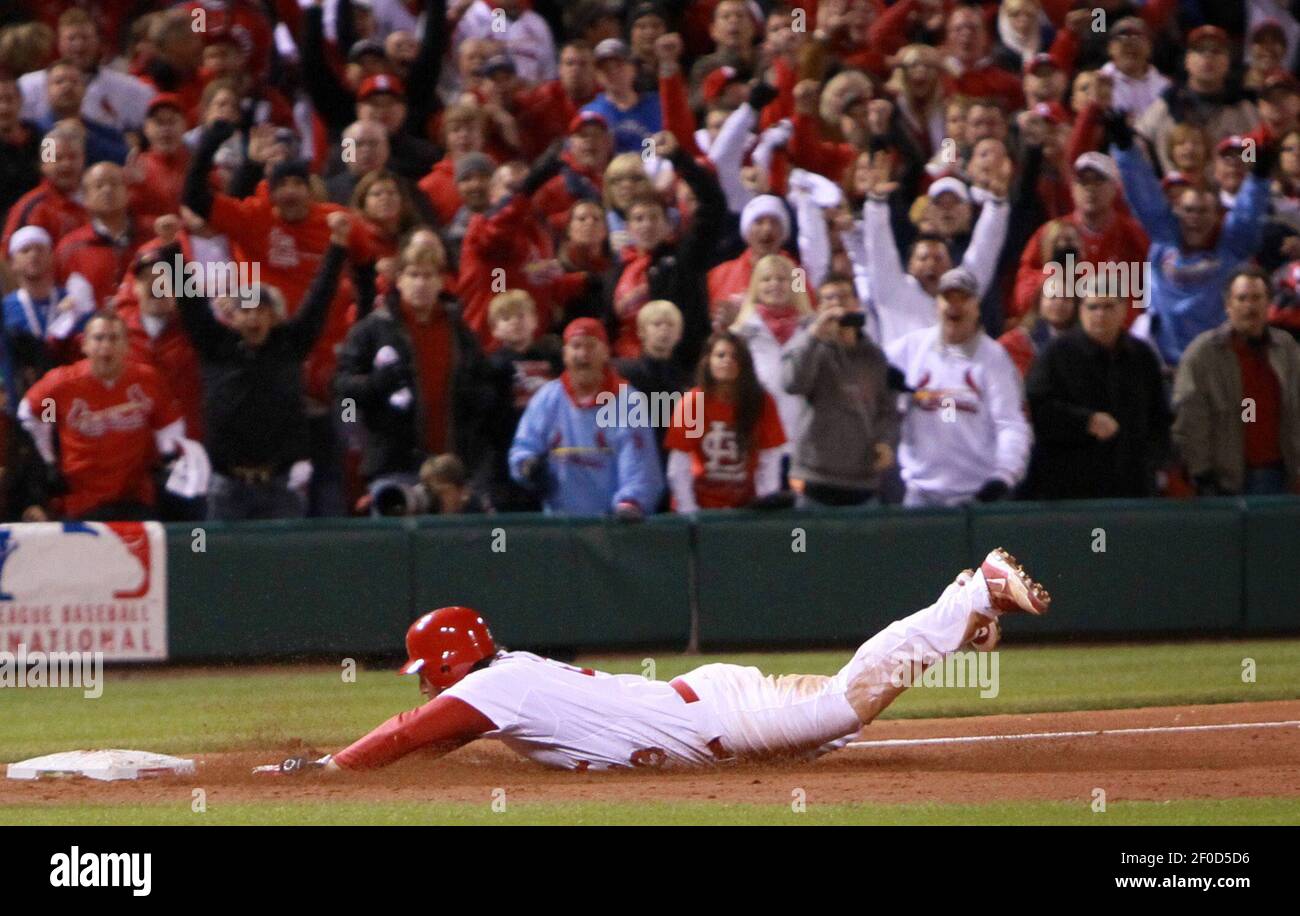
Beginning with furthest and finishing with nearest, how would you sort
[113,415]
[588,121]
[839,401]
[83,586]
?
[588,121]
[839,401]
[113,415]
[83,586]

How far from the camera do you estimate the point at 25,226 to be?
13.3 metres

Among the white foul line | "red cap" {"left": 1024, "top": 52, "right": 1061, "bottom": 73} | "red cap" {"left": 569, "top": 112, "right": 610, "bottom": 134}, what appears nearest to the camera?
the white foul line

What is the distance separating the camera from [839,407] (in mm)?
12750

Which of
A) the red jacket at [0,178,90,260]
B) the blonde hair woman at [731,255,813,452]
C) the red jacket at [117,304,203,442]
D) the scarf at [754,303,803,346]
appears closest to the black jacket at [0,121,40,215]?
the red jacket at [0,178,90,260]

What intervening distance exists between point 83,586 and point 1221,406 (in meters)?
7.08

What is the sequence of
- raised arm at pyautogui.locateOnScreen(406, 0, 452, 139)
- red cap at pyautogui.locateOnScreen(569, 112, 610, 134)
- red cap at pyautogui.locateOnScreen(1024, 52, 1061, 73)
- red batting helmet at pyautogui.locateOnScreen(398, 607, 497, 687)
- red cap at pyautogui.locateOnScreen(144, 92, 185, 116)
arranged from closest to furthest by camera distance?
1. red batting helmet at pyautogui.locateOnScreen(398, 607, 497, 687)
2. red cap at pyautogui.locateOnScreen(144, 92, 185, 116)
3. red cap at pyautogui.locateOnScreen(569, 112, 610, 134)
4. red cap at pyautogui.locateOnScreen(1024, 52, 1061, 73)
5. raised arm at pyautogui.locateOnScreen(406, 0, 452, 139)

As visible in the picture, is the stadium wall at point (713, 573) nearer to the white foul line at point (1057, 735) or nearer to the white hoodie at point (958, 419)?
the white hoodie at point (958, 419)

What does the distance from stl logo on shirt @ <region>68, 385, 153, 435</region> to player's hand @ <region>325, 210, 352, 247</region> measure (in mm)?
1490

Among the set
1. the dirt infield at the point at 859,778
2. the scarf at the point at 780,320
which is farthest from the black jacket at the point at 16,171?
the dirt infield at the point at 859,778

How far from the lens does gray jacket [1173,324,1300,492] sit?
43.1 feet

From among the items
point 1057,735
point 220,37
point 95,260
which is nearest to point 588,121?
point 220,37

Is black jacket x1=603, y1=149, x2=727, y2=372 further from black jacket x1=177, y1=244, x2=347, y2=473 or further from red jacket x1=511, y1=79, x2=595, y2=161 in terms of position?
red jacket x1=511, y1=79, x2=595, y2=161

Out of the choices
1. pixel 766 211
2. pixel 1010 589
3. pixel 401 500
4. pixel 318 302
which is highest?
pixel 766 211

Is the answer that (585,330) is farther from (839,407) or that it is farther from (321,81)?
(321,81)
